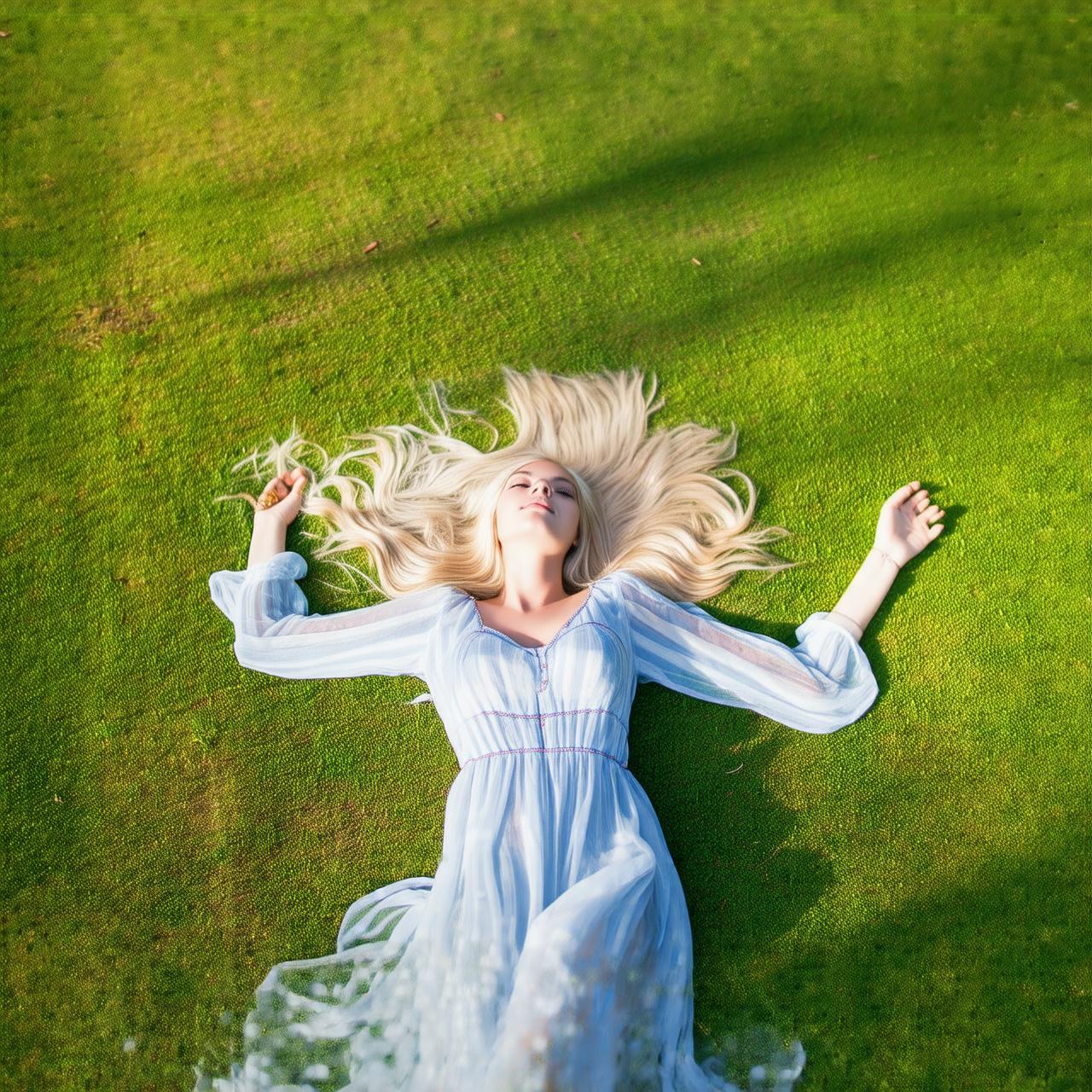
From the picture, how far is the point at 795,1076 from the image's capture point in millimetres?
3420

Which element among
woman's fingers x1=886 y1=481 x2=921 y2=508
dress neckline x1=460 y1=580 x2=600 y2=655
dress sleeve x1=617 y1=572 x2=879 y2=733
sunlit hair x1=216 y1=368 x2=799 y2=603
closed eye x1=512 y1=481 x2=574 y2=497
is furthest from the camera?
woman's fingers x1=886 y1=481 x2=921 y2=508

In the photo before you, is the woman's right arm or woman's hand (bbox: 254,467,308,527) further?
woman's hand (bbox: 254,467,308,527)

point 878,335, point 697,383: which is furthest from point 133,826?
point 878,335

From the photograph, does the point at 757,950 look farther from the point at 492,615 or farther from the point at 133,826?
the point at 133,826

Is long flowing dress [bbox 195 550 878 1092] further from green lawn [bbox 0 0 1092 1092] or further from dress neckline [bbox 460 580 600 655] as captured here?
green lawn [bbox 0 0 1092 1092]

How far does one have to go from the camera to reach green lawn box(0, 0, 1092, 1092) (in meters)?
3.62

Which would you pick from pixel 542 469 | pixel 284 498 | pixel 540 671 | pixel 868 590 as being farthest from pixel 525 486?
pixel 868 590

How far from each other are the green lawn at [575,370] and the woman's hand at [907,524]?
97 millimetres

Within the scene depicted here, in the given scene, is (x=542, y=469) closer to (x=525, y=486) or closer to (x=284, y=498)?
(x=525, y=486)

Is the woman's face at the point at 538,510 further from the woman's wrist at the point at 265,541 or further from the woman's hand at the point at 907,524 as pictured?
the woman's hand at the point at 907,524

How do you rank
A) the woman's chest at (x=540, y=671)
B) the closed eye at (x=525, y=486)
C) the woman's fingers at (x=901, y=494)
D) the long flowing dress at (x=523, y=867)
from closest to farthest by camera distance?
the long flowing dress at (x=523, y=867), the woman's chest at (x=540, y=671), the closed eye at (x=525, y=486), the woman's fingers at (x=901, y=494)

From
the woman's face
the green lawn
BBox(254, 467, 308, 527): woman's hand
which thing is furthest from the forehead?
BBox(254, 467, 308, 527): woman's hand

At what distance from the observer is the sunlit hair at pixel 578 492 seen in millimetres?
4039

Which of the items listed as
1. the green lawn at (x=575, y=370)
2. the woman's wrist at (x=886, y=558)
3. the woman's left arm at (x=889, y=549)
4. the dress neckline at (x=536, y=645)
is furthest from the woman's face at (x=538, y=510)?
the woman's wrist at (x=886, y=558)
